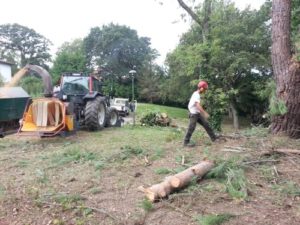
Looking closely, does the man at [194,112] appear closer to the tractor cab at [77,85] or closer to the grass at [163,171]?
the grass at [163,171]

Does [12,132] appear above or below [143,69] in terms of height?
below

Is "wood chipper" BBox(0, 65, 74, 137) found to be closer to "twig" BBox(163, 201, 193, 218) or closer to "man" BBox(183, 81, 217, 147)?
"man" BBox(183, 81, 217, 147)

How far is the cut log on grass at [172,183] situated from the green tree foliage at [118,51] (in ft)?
138

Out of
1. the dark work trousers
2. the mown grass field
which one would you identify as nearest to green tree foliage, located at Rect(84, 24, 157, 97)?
the dark work trousers

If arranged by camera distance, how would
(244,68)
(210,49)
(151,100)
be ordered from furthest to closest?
(151,100) < (244,68) < (210,49)

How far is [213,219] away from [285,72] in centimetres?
517

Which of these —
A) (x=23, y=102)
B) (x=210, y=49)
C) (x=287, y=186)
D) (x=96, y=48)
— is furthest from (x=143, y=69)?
(x=287, y=186)

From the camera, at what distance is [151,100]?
45938mm

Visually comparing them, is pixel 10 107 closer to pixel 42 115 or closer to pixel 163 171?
pixel 42 115

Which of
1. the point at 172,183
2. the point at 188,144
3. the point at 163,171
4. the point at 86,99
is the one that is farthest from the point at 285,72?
the point at 86,99

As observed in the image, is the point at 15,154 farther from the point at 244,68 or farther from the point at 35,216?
the point at 244,68

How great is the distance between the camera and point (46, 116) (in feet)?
36.1

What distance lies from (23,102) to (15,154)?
169 inches

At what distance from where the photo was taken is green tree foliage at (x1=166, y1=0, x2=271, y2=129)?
79.0ft
